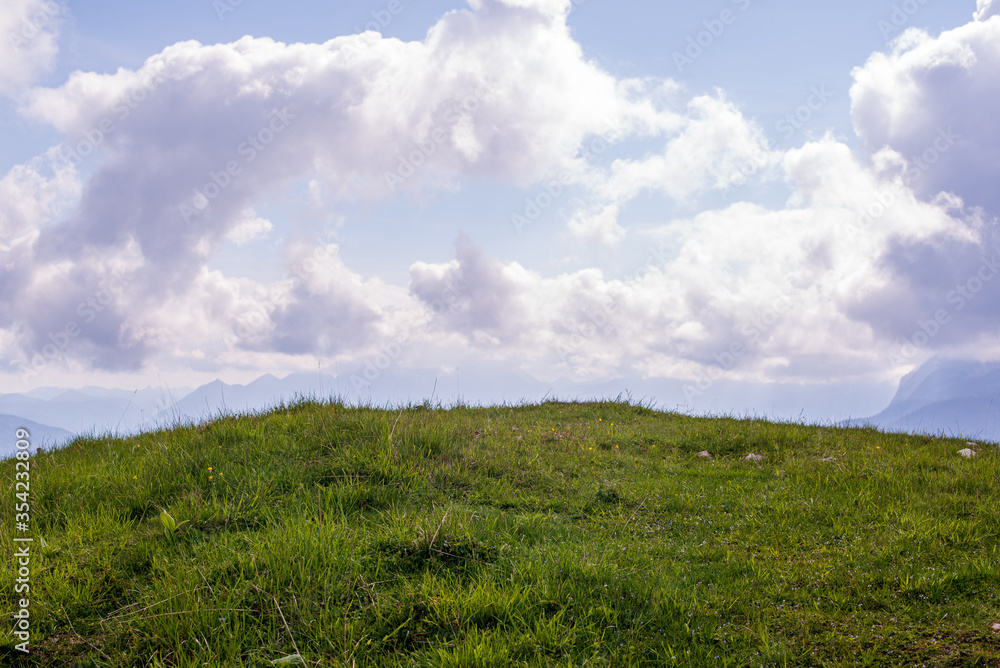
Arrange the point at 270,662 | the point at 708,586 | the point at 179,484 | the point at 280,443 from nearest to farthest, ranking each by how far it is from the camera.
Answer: the point at 270,662 → the point at 708,586 → the point at 179,484 → the point at 280,443

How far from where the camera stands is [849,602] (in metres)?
6.04

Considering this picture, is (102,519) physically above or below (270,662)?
above

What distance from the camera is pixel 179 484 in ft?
27.0

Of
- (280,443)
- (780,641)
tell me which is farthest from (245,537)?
(780,641)

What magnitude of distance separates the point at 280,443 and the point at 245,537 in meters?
3.06

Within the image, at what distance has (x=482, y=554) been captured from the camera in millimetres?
6410

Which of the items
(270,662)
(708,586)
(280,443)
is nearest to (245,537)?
(270,662)

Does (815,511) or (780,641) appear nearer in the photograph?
(780,641)

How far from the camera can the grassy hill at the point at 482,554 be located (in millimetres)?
5246

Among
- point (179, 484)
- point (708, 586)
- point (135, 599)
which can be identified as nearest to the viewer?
point (135, 599)

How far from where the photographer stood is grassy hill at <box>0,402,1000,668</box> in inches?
207

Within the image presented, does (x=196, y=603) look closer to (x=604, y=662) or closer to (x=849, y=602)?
(x=604, y=662)


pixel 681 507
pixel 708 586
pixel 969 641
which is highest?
pixel 681 507

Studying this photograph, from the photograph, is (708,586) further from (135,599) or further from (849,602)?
(135,599)
